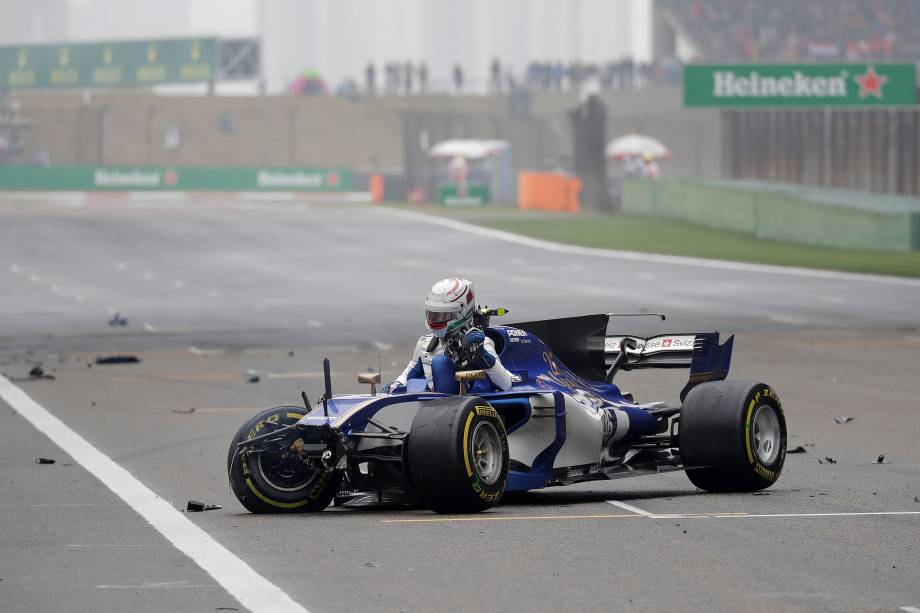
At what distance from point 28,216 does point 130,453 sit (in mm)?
45930

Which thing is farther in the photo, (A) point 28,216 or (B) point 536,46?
(B) point 536,46

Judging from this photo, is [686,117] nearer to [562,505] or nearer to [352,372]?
[352,372]

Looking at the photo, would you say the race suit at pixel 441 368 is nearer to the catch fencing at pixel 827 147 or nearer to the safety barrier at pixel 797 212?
the safety barrier at pixel 797 212

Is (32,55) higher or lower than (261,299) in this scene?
higher

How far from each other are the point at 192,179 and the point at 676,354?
74272mm

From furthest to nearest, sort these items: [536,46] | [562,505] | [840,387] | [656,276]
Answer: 1. [536,46]
2. [656,276]
3. [840,387]
4. [562,505]

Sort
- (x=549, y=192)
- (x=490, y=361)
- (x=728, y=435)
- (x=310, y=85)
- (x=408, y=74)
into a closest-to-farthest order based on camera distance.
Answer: (x=490, y=361)
(x=728, y=435)
(x=549, y=192)
(x=408, y=74)
(x=310, y=85)

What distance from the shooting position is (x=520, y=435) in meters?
11.1

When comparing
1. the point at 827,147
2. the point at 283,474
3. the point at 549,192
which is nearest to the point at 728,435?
the point at 283,474

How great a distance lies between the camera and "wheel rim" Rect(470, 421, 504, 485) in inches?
411

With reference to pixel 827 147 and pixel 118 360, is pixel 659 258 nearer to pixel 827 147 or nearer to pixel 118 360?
pixel 827 147

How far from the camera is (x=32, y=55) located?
11150 centimetres

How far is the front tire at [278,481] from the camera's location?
421 inches

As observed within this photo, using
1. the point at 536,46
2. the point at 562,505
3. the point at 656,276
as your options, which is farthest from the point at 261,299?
the point at 536,46
